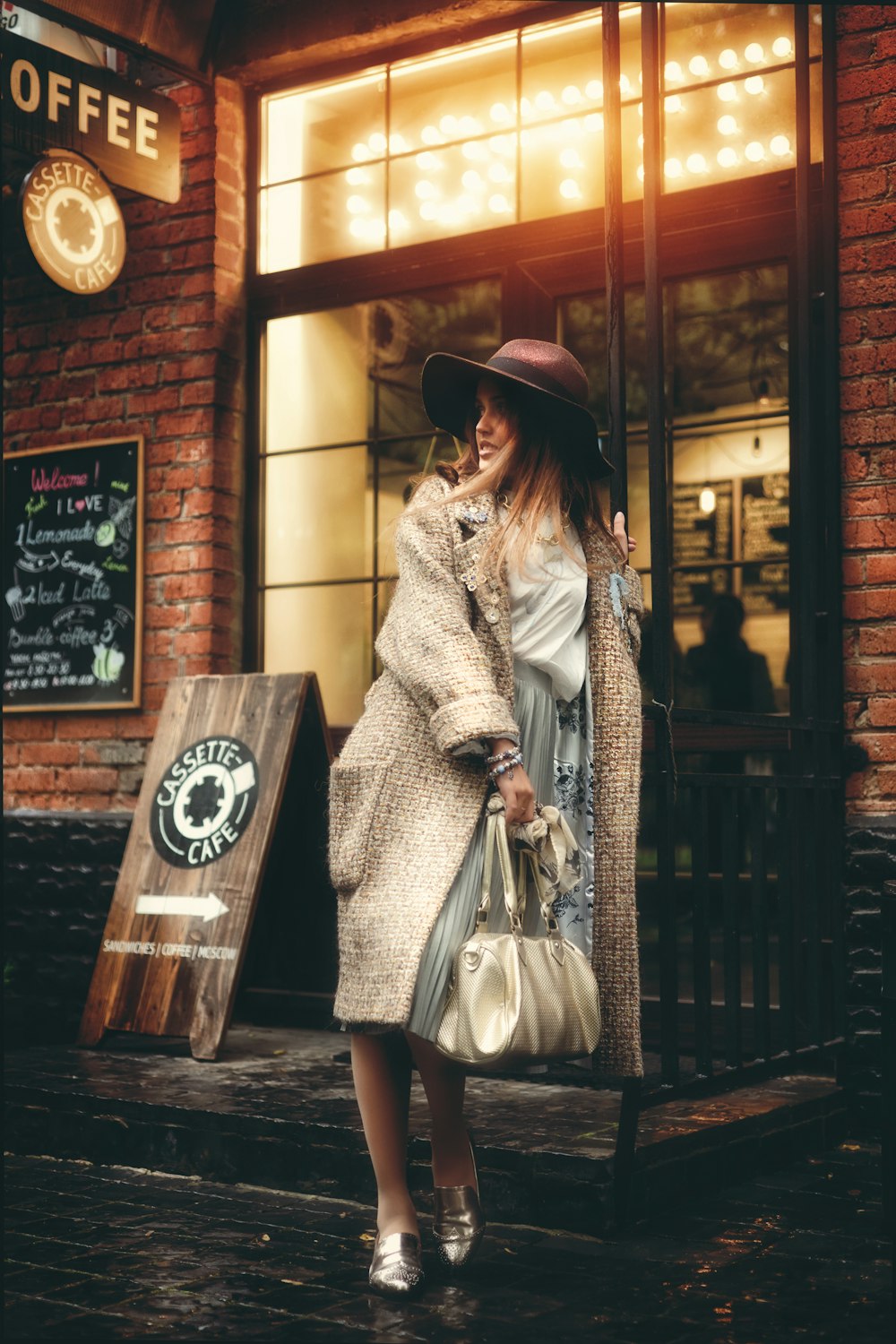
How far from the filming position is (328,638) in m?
5.68

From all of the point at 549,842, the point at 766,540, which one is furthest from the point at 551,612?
the point at 766,540

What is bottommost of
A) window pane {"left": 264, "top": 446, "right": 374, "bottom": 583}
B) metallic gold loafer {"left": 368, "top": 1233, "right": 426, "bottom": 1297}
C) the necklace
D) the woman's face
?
metallic gold loafer {"left": 368, "top": 1233, "right": 426, "bottom": 1297}

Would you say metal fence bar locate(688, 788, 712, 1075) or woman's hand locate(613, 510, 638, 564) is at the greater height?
woman's hand locate(613, 510, 638, 564)

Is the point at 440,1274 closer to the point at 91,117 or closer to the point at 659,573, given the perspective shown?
the point at 659,573

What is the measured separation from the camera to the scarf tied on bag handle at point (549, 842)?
9.43 feet

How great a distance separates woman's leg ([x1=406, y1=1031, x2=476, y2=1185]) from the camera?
2967 millimetres

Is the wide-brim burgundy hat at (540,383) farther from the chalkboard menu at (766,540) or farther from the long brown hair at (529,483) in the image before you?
the chalkboard menu at (766,540)

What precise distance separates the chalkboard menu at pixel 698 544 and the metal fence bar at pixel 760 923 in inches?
47.7

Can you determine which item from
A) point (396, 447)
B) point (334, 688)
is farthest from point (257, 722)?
point (396, 447)

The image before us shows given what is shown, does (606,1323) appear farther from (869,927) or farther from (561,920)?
(869,927)

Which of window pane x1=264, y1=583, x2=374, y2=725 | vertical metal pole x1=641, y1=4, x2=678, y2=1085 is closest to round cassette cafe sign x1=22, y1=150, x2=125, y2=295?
window pane x1=264, y1=583, x2=374, y2=725

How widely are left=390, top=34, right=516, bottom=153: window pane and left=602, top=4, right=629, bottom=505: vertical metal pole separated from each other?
1744mm

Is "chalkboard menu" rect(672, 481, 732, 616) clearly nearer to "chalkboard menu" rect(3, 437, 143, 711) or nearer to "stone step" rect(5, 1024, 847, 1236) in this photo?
"stone step" rect(5, 1024, 847, 1236)

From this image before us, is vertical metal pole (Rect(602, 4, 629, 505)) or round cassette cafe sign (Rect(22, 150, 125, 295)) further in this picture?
round cassette cafe sign (Rect(22, 150, 125, 295))
